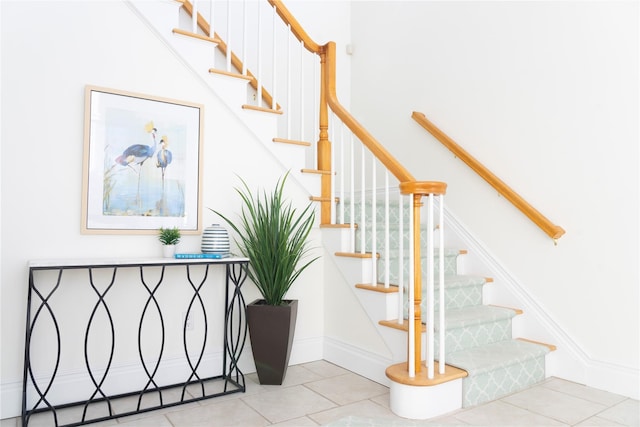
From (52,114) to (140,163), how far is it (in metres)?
0.50

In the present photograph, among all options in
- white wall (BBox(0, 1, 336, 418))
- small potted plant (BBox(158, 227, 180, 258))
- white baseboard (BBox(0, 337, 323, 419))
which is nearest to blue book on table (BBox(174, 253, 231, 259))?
small potted plant (BBox(158, 227, 180, 258))

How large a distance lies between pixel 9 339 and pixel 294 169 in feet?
6.29

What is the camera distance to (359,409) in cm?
231

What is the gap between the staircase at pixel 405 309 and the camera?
89.8 inches

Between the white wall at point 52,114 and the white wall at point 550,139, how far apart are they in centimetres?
212

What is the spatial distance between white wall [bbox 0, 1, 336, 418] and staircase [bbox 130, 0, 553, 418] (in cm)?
17

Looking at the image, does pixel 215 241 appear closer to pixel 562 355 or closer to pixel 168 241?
pixel 168 241

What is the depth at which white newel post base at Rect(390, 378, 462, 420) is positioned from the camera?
218 centimetres

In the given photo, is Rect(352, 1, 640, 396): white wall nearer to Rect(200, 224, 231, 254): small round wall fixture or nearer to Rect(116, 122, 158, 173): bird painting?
Rect(200, 224, 231, 254): small round wall fixture

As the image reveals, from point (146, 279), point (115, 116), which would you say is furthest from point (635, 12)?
point (146, 279)

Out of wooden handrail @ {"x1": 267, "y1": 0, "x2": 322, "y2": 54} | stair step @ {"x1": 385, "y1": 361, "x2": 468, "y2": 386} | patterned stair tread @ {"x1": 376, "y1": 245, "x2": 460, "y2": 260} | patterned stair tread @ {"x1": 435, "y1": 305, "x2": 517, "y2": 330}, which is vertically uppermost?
wooden handrail @ {"x1": 267, "y1": 0, "x2": 322, "y2": 54}

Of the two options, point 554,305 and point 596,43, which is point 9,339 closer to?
point 554,305

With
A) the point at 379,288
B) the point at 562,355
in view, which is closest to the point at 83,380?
the point at 379,288

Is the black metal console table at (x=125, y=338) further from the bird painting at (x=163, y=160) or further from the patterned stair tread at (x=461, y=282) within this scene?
the patterned stair tread at (x=461, y=282)
